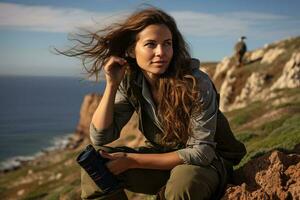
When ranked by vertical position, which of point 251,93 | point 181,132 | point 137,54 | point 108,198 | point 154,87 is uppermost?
point 137,54

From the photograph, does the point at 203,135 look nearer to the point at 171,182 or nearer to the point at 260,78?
the point at 171,182

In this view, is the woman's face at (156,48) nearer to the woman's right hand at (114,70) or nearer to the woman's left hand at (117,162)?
the woman's right hand at (114,70)

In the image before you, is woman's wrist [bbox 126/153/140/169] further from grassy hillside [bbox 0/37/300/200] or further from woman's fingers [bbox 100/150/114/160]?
grassy hillside [bbox 0/37/300/200]

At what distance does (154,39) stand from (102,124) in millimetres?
1287

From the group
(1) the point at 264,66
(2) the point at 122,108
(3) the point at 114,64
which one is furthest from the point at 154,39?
(1) the point at 264,66

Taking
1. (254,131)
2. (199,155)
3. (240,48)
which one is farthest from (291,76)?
(199,155)

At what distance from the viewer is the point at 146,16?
5.38 meters

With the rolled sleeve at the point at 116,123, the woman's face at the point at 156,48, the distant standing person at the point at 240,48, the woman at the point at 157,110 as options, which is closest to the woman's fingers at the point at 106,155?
the woman at the point at 157,110

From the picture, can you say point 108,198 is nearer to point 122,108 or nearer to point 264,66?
point 122,108

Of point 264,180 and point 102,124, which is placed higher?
point 102,124

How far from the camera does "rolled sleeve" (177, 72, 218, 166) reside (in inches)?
193

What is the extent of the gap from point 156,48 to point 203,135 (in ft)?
4.02

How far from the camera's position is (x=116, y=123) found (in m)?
5.79

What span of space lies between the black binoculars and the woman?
3.1 inches
